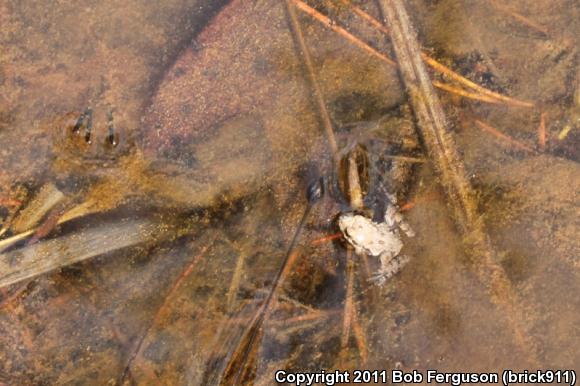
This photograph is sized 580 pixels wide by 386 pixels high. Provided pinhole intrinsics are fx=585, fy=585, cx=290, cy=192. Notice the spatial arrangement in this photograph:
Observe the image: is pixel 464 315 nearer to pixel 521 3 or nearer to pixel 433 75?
pixel 433 75

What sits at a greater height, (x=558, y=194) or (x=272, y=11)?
(x=272, y=11)

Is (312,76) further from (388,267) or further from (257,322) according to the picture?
(257,322)

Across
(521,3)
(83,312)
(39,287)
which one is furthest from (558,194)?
(39,287)

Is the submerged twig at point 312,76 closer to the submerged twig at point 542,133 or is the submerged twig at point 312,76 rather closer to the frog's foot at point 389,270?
the frog's foot at point 389,270

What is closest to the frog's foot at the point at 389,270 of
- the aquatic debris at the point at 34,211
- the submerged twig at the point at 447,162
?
the submerged twig at the point at 447,162

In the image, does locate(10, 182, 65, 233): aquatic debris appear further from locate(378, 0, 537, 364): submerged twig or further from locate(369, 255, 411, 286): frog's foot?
locate(378, 0, 537, 364): submerged twig

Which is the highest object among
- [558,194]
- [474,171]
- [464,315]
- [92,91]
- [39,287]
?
[92,91]
